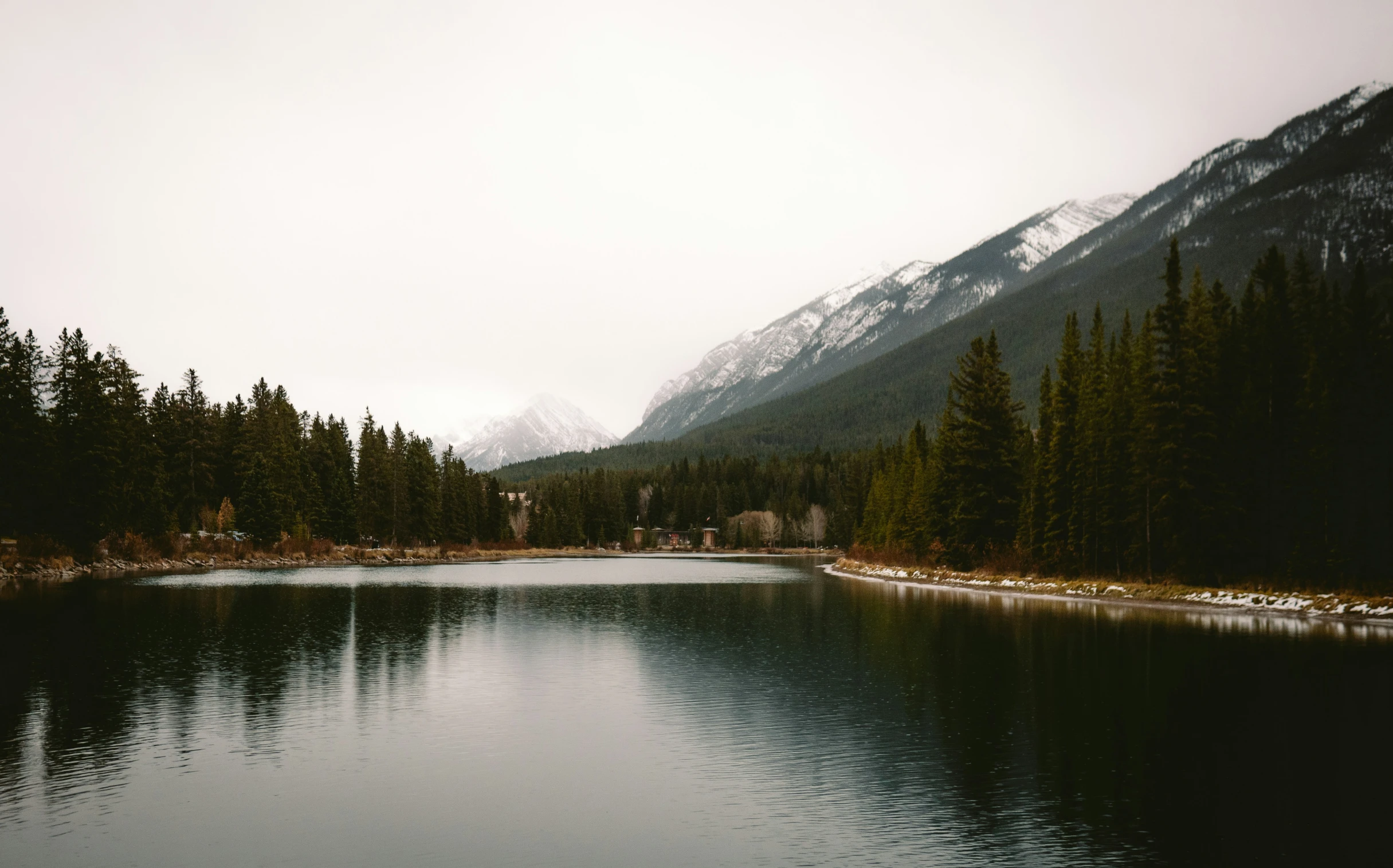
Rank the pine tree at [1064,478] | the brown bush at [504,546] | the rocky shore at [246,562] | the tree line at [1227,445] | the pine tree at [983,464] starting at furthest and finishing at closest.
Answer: the brown bush at [504,546], the pine tree at [983,464], the rocky shore at [246,562], the pine tree at [1064,478], the tree line at [1227,445]

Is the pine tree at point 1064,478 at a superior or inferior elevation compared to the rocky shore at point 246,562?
superior

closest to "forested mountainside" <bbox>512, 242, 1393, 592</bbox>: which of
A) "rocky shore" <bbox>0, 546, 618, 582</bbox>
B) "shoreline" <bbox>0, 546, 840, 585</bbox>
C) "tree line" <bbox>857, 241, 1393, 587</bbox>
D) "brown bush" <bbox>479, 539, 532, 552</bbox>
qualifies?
"tree line" <bbox>857, 241, 1393, 587</bbox>

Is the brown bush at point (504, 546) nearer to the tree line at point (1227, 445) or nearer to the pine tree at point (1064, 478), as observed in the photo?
the tree line at point (1227, 445)

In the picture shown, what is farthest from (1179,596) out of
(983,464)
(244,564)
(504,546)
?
(504,546)

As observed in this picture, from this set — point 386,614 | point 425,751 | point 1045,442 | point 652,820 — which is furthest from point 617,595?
point 652,820

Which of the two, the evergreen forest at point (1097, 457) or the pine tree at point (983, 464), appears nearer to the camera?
the evergreen forest at point (1097, 457)

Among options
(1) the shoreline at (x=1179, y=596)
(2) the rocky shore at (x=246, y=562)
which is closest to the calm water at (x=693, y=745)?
(1) the shoreline at (x=1179, y=596)

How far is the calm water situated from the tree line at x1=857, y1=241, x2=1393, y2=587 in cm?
1134

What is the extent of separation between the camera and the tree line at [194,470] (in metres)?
78.1

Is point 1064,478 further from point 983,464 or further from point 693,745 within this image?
point 693,745

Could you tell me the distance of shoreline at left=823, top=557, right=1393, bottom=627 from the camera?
46.8 m

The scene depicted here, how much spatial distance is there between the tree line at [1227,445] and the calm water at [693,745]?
37.2 feet

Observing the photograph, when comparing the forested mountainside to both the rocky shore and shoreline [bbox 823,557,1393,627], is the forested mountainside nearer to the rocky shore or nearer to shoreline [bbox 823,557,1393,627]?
shoreline [bbox 823,557,1393,627]

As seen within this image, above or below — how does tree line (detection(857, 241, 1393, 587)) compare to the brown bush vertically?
above
